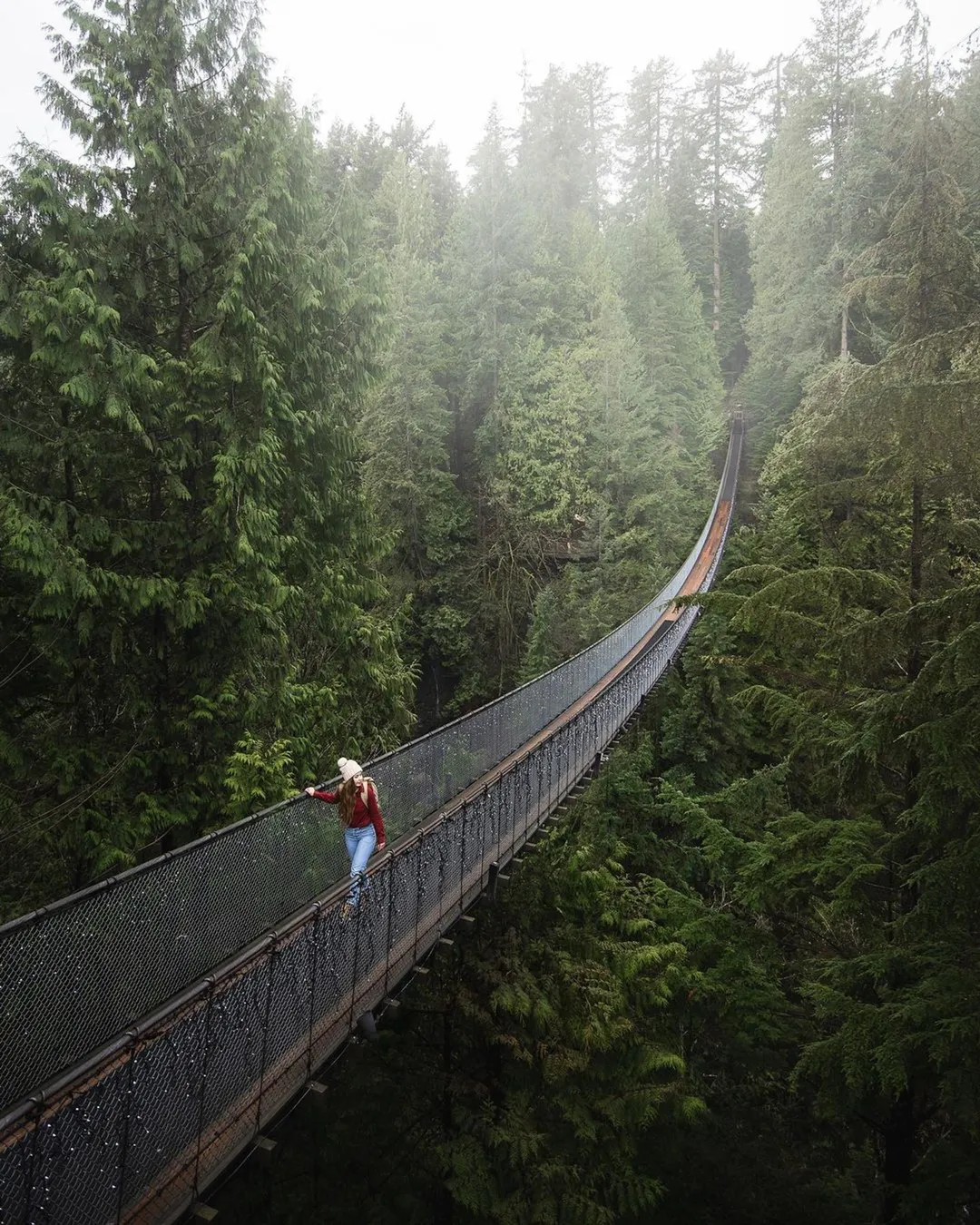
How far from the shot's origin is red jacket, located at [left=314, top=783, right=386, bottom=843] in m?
5.86

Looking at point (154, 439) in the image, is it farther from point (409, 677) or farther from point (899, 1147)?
point (899, 1147)

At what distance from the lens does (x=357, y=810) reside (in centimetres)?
588

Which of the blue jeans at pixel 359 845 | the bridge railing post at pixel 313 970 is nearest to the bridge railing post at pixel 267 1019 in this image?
the bridge railing post at pixel 313 970

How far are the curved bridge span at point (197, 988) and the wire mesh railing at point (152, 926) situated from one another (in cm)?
1

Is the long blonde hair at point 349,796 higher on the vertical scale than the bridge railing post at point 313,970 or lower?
higher

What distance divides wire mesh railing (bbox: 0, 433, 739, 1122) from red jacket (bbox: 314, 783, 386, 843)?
18 cm

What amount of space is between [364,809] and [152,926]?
1700mm

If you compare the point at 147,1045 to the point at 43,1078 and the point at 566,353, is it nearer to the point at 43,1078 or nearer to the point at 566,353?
the point at 43,1078

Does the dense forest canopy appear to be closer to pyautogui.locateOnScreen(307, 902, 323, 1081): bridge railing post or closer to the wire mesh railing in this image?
the wire mesh railing

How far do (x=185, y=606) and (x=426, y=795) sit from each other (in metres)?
3.21

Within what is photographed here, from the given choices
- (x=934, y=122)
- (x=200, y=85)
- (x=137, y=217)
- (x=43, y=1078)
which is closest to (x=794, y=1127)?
(x=43, y=1078)

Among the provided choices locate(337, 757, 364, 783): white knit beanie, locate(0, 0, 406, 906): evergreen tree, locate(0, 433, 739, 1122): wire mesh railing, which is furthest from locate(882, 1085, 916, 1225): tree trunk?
locate(0, 0, 406, 906): evergreen tree

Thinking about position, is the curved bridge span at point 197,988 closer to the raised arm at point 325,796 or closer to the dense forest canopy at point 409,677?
the raised arm at point 325,796

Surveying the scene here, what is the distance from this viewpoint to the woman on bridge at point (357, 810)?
5801 millimetres
